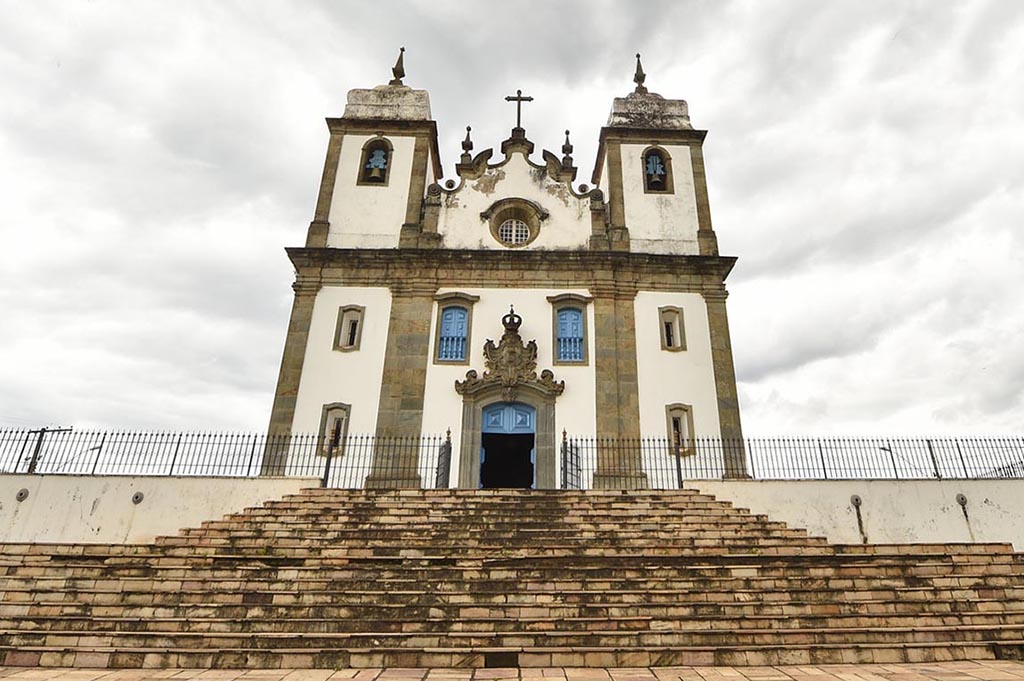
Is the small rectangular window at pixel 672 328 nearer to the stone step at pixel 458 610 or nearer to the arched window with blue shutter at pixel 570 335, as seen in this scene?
the arched window with blue shutter at pixel 570 335

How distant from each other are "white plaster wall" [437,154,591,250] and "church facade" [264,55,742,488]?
45 mm

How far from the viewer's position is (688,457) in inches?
512

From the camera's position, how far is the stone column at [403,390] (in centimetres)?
1265

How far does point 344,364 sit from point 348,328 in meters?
1.02

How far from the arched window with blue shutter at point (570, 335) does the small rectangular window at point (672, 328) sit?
2.05 meters

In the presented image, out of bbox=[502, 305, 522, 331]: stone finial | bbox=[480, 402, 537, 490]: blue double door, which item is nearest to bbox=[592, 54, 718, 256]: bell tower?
bbox=[502, 305, 522, 331]: stone finial

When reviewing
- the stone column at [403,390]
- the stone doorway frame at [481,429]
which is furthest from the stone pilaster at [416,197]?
the stone doorway frame at [481,429]

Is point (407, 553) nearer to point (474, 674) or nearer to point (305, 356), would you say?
point (474, 674)

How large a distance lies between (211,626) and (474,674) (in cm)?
306

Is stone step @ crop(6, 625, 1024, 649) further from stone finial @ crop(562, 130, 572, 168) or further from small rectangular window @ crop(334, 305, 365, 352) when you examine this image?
stone finial @ crop(562, 130, 572, 168)

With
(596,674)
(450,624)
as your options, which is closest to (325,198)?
(450,624)

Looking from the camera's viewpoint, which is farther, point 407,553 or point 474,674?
point 407,553

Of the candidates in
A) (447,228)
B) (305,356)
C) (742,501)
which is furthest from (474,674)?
(447,228)

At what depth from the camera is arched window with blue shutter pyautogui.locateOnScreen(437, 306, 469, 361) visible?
14117 mm
